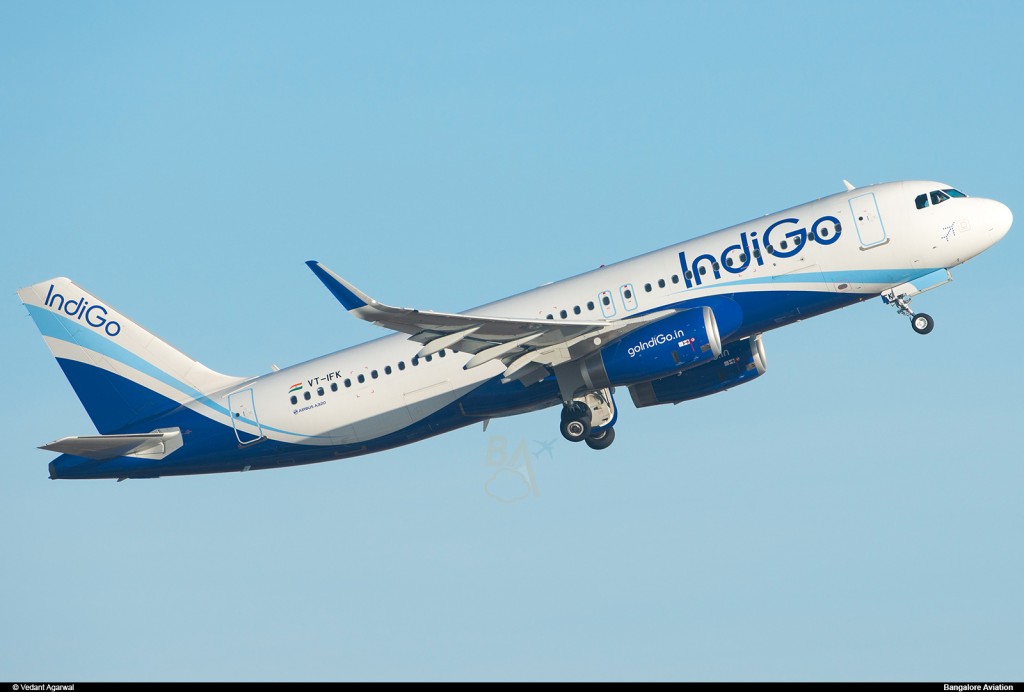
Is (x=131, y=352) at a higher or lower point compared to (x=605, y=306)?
higher

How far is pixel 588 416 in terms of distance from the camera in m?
47.3

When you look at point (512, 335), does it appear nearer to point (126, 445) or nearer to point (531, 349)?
point (531, 349)

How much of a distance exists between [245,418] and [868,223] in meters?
23.6

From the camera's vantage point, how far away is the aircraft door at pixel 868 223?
44.1 m

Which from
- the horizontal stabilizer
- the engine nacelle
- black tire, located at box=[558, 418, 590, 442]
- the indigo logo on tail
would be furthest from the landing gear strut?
the indigo logo on tail

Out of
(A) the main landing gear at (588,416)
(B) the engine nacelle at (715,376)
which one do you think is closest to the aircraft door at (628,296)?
(A) the main landing gear at (588,416)

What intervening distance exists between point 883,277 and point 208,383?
25421 mm

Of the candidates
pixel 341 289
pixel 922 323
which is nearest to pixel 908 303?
pixel 922 323

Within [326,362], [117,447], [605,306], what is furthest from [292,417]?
[605,306]

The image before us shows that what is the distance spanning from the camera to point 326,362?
48.7m

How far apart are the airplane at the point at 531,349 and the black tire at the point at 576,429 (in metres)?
0.08

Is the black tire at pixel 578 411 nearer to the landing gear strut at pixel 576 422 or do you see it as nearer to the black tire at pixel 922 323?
the landing gear strut at pixel 576 422

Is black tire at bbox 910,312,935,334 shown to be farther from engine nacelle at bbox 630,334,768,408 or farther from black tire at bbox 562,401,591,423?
black tire at bbox 562,401,591,423

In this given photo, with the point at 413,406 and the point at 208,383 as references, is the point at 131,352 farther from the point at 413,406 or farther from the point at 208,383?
the point at 413,406
